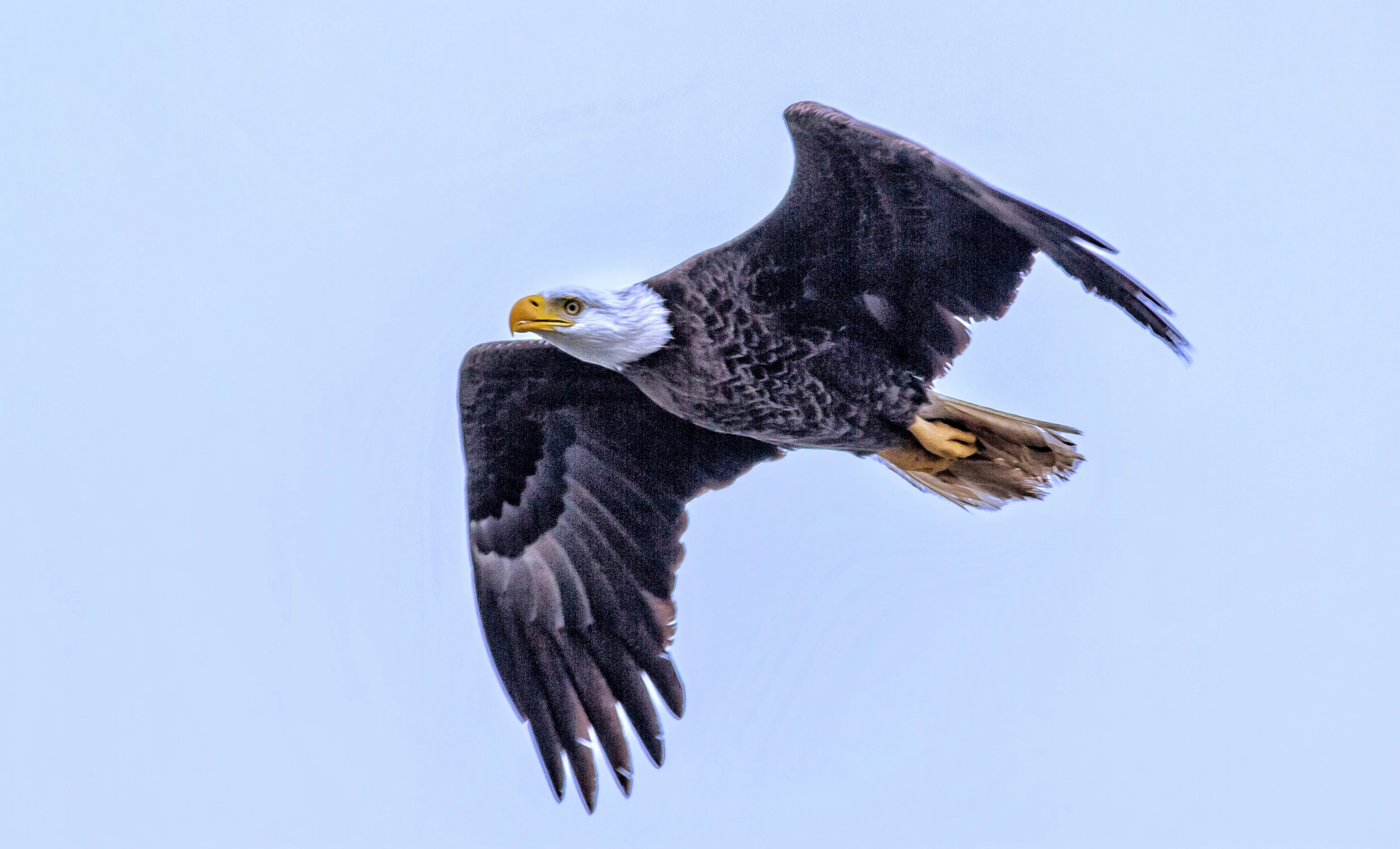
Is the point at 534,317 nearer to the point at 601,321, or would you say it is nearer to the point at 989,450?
the point at 601,321

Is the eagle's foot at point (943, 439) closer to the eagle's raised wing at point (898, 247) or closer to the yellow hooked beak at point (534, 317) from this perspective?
the eagle's raised wing at point (898, 247)

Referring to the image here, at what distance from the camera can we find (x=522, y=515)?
7.18 meters

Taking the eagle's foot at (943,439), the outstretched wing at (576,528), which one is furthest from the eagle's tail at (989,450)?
the outstretched wing at (576,528)

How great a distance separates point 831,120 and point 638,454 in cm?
214

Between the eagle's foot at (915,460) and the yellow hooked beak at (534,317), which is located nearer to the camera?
the yellow hooked beak at (534,317)

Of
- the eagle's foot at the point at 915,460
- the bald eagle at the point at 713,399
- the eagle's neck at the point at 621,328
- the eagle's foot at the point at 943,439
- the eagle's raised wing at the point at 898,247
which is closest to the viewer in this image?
the eagle's raised wing at the point at 898,247

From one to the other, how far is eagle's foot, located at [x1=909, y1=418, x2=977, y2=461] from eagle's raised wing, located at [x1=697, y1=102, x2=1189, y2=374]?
299mm

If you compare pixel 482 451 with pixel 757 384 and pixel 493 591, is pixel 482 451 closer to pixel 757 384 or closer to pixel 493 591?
pixel 493 591

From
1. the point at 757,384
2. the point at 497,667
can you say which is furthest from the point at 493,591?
the point at 757,384

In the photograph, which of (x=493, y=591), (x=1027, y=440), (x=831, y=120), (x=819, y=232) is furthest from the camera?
(x=493, y=591)

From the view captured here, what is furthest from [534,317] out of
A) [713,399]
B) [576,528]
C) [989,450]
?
[989,450]

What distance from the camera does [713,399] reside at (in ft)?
20.2

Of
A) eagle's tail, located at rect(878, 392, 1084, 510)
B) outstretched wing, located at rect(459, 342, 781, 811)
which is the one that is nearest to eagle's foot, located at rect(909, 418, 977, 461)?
eagle's tail, located at rect(878, 392, 1084, 510)

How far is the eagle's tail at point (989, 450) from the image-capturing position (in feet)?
21.5
